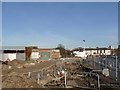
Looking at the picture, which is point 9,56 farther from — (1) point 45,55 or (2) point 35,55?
(1) point 45,55

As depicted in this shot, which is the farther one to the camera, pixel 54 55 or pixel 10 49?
pixel 54 55

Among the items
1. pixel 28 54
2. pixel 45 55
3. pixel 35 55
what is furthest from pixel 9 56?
pixel 45 55

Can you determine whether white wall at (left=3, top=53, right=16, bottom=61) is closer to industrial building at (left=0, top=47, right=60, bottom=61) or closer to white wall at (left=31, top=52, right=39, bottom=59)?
industrial building at (left=0, top=47, right=60, bottom=61)

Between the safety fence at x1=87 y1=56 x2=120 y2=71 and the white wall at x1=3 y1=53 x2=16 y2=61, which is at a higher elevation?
the white wall at x1=3 y1=53 x2=16 y2=61

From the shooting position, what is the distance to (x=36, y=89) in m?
7.93

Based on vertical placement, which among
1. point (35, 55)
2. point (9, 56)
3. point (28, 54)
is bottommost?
point (35, 55)

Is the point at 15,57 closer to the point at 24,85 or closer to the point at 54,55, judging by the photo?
the point at 54,55

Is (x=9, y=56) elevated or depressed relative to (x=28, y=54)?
depressed

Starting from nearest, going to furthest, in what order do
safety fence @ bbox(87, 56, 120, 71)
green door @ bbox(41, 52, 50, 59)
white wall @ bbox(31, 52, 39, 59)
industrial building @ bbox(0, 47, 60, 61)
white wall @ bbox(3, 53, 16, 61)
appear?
safety fence @ bbox(87, 56, 120, 71) < white wall @ bbox(3, 53, 16, 61) < industrial building @ bbox(0, 47, 60, 61) < white wall @ bbox(31, 52, 39, 59) < green door @ bbox(41, 52, 50, 59)

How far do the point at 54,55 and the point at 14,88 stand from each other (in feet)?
113

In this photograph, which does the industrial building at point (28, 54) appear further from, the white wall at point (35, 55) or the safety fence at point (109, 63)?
the safety fence at point (109, 63)

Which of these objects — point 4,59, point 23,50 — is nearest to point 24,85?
point 4,59

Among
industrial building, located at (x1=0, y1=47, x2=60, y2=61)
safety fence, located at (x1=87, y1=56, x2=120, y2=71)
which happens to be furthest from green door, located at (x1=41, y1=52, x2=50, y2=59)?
safety fence, located at (x1=87, y1=56, x2=120, y2=71)

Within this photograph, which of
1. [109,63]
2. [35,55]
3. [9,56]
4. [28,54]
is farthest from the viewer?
[35,55]
